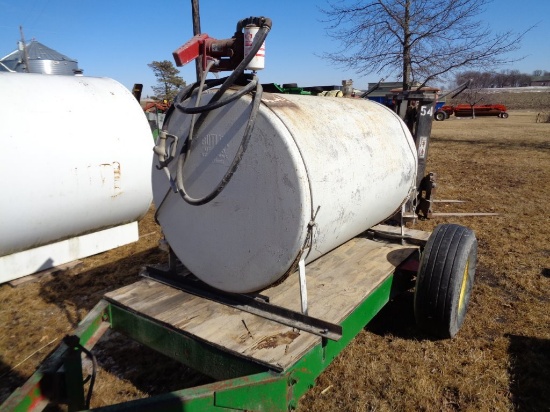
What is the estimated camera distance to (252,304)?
2.70 m

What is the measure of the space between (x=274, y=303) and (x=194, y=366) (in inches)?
25.6

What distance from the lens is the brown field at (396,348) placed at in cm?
296

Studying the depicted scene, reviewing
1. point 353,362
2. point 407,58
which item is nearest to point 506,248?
point 353,362

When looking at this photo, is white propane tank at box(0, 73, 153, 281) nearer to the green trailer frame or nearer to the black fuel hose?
the green trailer frame

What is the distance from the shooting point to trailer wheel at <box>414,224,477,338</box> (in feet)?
10.2

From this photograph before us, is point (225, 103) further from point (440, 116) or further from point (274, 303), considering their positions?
point (440, 116)

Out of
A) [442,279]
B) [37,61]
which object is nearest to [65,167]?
[442,279]

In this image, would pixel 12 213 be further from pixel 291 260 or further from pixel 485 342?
pixel 485 342

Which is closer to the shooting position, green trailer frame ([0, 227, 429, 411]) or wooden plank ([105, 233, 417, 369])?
green trailer frame ([0, 227, 429, 411])

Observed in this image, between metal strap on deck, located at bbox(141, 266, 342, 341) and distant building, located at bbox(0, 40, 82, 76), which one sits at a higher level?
distant building, located at bbox(0, 40, 82, 76)

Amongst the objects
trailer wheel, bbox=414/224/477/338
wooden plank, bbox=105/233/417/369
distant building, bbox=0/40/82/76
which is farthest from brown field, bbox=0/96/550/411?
distant building, bbox=0/40/82/76

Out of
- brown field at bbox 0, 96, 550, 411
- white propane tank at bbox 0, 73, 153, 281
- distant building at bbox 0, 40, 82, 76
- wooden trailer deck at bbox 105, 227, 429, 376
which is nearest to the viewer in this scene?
wooden trailer deck at bbox 105, 227, 429, 376

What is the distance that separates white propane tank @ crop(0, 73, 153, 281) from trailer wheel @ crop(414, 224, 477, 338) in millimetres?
3788

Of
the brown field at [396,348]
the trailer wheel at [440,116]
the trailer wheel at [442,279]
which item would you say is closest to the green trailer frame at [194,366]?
the trailer wheel at [442,279]
